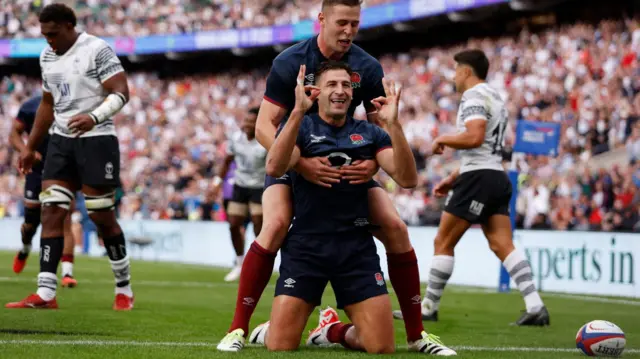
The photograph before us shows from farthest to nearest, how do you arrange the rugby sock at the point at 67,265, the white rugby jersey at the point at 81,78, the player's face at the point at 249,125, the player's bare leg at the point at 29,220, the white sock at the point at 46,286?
1. the player's face at the point at 249,125
2. the player's bare leg at the point at 29,220
3. the rugby sock at the point at 67,265
4. the white rugby jersey at the point at 81,78
5. the white sock at the point at 46,286

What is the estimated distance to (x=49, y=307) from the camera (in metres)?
8.84

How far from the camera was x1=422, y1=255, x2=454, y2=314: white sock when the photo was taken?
Result: 9281 mm

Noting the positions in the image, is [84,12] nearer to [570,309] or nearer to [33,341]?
[570,309]

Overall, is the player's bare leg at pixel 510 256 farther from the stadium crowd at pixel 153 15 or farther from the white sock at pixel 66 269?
the stadium crowd at pixel 153 15

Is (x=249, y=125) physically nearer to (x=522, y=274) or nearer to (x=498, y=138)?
(x=498, y=138)

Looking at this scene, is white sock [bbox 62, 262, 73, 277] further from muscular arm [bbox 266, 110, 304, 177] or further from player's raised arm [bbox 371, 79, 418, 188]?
player's raised arm [bbox 371, 79, 418, 188]

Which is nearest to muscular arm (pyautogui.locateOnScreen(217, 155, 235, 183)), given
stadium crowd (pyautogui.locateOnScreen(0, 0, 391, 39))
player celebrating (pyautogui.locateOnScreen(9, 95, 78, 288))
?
player celebrating (pyautogui.locateOnScreen(9, 95, 78, 288))

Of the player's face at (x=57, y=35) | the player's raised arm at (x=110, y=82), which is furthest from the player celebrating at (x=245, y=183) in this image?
the player's face at (x=57, y=35)

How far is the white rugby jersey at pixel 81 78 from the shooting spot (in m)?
9.02

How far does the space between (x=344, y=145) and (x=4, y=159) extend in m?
33.7

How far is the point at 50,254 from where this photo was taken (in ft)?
29.2

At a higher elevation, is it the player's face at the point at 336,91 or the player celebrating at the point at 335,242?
the player's face at the point at 336,91

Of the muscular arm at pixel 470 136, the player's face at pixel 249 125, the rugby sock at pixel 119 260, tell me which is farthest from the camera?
the player's face at pixel 249 125

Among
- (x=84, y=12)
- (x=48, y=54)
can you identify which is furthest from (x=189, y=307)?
(x=84, y=12)
